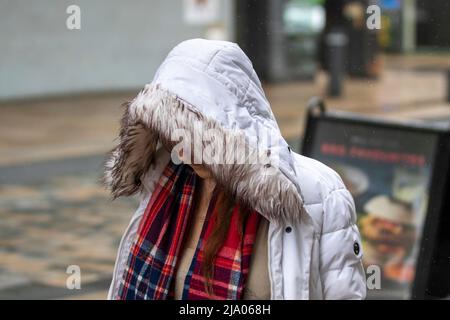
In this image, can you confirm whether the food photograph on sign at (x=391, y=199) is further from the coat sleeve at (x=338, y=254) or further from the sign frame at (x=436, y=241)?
the coat sleeve at (x=338, y=254)

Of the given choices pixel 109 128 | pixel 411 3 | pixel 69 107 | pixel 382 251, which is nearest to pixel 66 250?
pixel 382 251

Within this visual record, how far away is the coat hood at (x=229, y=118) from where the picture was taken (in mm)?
2422

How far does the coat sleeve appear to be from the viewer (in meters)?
2.50

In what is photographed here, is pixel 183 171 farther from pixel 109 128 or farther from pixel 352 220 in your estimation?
pixel 109 128

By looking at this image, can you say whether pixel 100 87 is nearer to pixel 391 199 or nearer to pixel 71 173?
pixel 71 173

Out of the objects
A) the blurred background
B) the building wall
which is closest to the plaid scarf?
the blurred background

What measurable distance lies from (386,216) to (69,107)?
12.7 metres

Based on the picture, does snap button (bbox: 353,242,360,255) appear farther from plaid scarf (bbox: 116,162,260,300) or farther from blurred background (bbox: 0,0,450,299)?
blurred background (bbox: 0,0,450,299)

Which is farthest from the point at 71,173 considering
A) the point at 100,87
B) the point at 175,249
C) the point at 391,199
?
the point at 100,87

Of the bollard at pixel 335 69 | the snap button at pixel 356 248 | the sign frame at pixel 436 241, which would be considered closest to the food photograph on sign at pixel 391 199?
the sign frame at pixel 436 241

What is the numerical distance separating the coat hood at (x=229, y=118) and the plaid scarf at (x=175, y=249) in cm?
14

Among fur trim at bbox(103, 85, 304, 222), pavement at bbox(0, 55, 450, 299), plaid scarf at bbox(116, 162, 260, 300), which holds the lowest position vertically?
pavement at bbox(0, 55, 450, 299)

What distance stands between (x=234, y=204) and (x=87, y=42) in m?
17.7

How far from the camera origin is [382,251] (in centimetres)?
587
